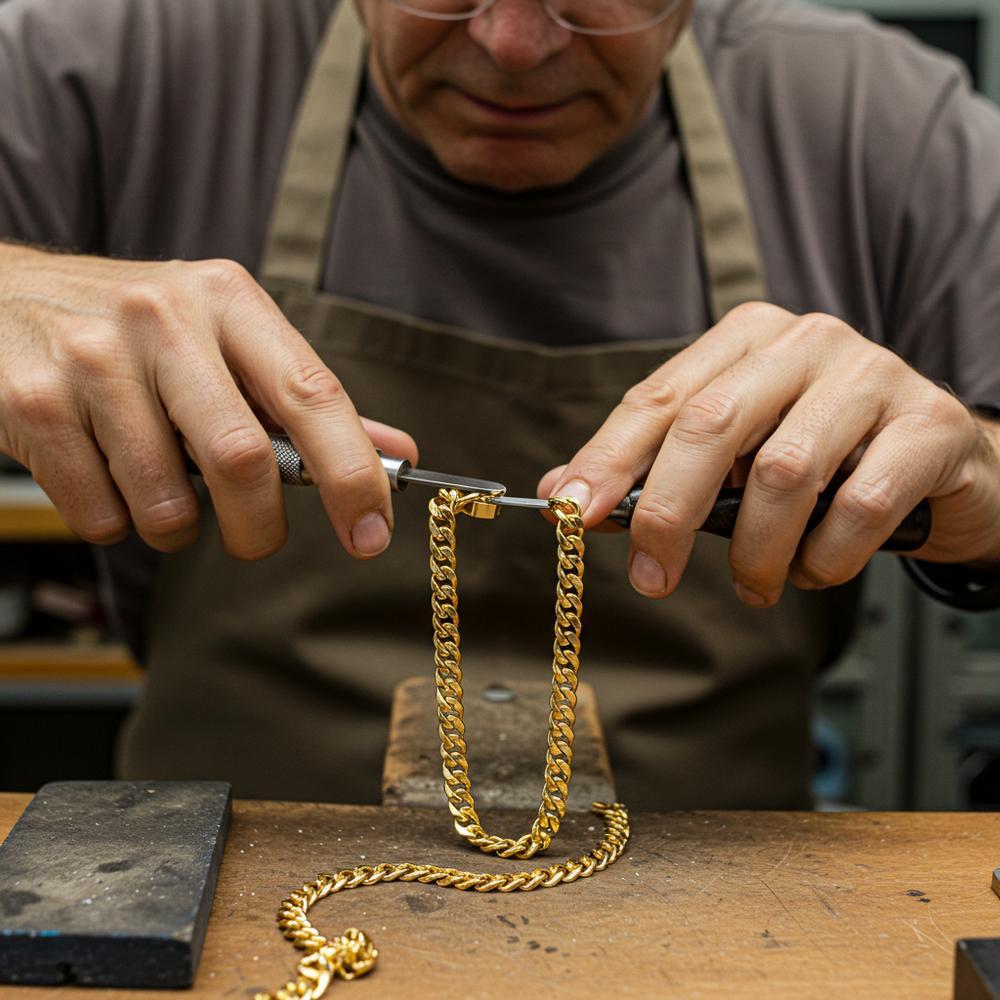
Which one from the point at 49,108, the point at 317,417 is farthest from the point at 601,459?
the point at 49,108

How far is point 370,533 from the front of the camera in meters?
1.07

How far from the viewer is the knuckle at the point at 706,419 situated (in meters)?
1.06

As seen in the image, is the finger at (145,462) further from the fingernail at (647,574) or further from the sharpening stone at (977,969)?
the sharpening stone at (977,969)

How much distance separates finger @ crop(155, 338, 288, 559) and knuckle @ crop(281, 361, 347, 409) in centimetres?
4

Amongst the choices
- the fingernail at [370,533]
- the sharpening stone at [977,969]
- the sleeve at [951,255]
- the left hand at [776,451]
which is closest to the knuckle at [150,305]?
the fingernail at [370,533]

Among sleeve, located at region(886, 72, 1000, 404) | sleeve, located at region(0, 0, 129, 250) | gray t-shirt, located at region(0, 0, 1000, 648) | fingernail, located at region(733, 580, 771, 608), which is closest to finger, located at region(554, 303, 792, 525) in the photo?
fingernail, located at region(733, 580, 771, 608)

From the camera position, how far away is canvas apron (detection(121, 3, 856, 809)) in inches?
62.4

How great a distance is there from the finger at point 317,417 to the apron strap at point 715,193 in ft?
2.50

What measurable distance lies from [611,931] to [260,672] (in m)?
0.87

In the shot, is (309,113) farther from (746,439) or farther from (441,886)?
(441,886)

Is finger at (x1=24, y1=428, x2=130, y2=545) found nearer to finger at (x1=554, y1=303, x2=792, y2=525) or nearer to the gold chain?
the gold chain

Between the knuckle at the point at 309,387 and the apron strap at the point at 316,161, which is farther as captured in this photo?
the apron strap at the point at 316,161

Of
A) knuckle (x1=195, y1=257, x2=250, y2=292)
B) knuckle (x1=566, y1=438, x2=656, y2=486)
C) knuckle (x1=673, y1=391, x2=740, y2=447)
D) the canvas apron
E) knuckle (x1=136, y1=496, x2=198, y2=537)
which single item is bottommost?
the canvas apron

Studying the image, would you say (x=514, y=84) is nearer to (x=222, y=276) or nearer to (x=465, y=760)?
(x=222, y=276)
